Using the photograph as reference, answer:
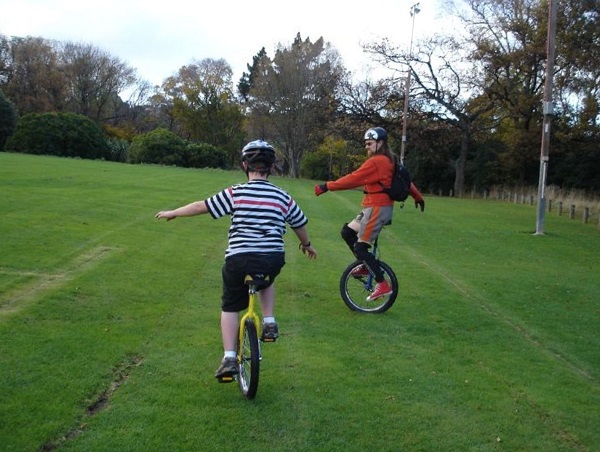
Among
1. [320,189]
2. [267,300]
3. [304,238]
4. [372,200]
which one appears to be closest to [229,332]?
[267,300]

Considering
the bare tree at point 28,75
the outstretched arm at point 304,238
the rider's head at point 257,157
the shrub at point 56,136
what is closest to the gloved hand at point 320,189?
the outstretched arm at point 304,238

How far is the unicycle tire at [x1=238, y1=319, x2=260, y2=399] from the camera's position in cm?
498

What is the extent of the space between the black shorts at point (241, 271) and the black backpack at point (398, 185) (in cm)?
316

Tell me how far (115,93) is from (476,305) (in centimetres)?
7925

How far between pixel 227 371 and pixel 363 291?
12.3 feet

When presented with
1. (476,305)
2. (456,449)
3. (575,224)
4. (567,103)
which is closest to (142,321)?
(456,449)

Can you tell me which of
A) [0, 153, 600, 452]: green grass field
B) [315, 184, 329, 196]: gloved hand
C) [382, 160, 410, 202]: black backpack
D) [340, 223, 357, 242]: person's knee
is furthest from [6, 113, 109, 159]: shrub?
[315, 184, 329, 196]: gloved hand

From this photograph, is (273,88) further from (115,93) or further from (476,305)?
(476,305)

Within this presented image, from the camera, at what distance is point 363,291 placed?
28.3 feet

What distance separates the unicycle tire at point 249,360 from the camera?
4980 millimetres

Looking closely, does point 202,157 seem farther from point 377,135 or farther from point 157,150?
point 377,135

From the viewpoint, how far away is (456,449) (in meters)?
4.50

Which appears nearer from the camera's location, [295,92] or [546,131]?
[546,131]

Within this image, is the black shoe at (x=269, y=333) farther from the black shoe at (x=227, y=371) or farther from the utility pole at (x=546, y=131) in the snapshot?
the utility pole at (x=546, y=131)
